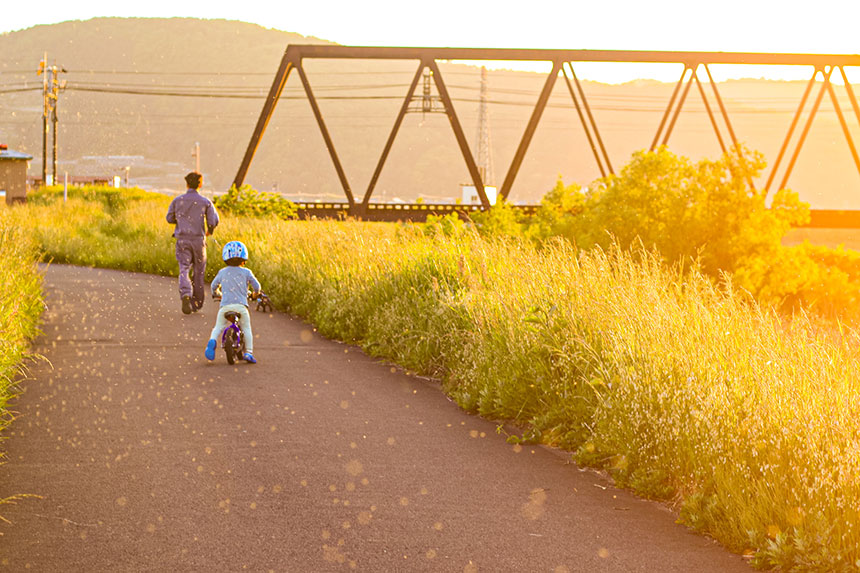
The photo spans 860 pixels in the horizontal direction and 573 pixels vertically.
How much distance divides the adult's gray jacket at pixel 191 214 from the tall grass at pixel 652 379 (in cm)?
296

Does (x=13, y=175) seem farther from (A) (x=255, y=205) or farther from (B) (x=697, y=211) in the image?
(B) (x=697, y=211)

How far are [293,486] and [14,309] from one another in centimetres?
450

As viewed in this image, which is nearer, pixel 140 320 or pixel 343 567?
pixel 343 567

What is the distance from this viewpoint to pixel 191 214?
15086 millimetres

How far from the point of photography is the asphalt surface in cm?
470

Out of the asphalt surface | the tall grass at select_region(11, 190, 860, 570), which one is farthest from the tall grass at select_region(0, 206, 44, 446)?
the tall grass at select_region(11, 190, 860, 570)

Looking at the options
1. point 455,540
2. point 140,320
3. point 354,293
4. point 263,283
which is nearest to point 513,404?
point 455,540

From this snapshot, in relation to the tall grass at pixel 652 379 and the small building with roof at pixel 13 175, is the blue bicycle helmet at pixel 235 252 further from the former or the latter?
the small building with roof at pixel 13 175

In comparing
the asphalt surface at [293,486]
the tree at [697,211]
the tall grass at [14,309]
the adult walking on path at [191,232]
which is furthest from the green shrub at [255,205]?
the asphalt surface at [293,486]

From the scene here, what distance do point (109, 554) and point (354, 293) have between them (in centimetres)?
889

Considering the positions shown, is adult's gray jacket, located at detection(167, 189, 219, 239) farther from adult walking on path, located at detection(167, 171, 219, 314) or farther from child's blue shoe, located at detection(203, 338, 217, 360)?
child's blue shoe, located at detection(203, 338, 217, 360)

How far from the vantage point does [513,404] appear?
8031 mm

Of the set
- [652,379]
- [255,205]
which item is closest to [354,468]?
[652,379]

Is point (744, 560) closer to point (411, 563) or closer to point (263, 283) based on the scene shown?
point (411, 563)
